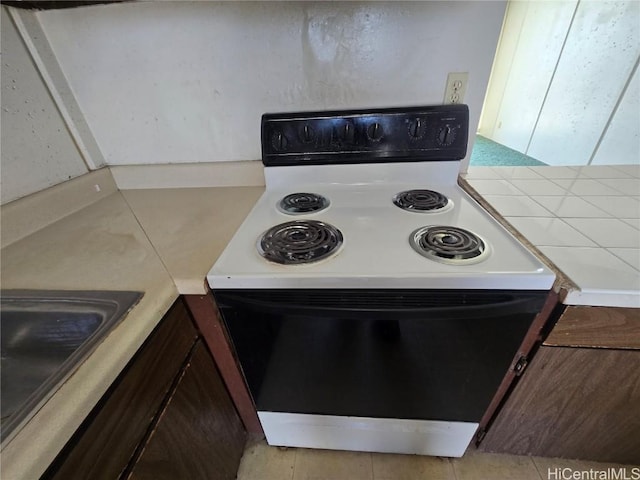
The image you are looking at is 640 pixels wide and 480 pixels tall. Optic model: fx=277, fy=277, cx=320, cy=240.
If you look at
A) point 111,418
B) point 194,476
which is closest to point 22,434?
point 111,418

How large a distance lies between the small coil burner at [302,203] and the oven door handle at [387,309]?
33cm

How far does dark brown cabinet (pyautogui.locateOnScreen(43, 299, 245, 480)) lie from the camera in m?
0.41

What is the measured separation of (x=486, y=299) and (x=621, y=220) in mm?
535

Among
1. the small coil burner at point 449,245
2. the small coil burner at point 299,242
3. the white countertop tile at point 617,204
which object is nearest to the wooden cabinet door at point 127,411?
the small coil burner at point 299,242

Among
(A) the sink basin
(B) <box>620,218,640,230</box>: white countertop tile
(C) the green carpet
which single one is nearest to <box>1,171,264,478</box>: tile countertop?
(A) the sink basin

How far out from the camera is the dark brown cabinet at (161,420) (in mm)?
411

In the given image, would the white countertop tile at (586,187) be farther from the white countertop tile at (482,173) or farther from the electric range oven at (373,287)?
the electric range oven at (373,287)

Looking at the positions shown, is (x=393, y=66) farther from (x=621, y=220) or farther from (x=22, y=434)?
(x=22, y=434)

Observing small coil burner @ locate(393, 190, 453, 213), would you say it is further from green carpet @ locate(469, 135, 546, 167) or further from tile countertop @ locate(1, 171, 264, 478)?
green carpet @ locate(469, 135, 546, 167)

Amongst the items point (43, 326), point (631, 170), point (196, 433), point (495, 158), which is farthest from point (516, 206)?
point (495, 158)

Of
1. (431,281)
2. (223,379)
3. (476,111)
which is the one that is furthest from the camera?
(476,111)

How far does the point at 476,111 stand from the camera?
98cm

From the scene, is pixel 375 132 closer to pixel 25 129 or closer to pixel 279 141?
pixel 279 141

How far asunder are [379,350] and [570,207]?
716 mm
